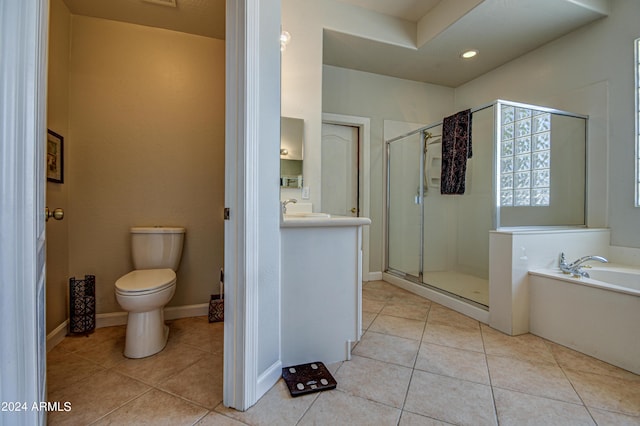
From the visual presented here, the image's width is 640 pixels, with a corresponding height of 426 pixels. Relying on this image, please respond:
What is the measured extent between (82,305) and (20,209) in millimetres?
1476

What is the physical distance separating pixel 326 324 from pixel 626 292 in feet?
5.73

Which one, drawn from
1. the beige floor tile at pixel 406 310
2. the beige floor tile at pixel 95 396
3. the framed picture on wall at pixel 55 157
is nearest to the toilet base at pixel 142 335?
the beige floor tile at pixel 95 396

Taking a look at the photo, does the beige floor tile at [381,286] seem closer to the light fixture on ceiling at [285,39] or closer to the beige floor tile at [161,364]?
the beige floor tile at [161,364]

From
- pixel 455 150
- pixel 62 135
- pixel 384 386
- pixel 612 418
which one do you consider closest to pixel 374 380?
pixel 384 386

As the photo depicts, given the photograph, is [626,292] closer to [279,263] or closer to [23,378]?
[279,263]

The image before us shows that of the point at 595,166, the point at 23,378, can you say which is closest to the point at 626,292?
the point at 595,166

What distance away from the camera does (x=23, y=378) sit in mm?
938

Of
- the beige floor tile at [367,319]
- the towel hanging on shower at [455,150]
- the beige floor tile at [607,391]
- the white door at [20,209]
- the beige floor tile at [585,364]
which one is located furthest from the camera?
the towel hanging on shower at [455,150]

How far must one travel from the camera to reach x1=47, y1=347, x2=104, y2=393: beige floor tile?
57.6 inches

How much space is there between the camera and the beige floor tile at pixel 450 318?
7.36 ft

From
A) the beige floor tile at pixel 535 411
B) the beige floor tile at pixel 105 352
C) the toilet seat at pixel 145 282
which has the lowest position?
the beige floor tile at pixel 105 352

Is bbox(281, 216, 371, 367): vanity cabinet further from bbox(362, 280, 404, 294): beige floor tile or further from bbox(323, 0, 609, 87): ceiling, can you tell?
bbox(323, 0, 609, 87): ceiling

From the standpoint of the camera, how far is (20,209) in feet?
3.06

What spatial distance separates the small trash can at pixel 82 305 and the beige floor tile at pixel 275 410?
1.45 meters
